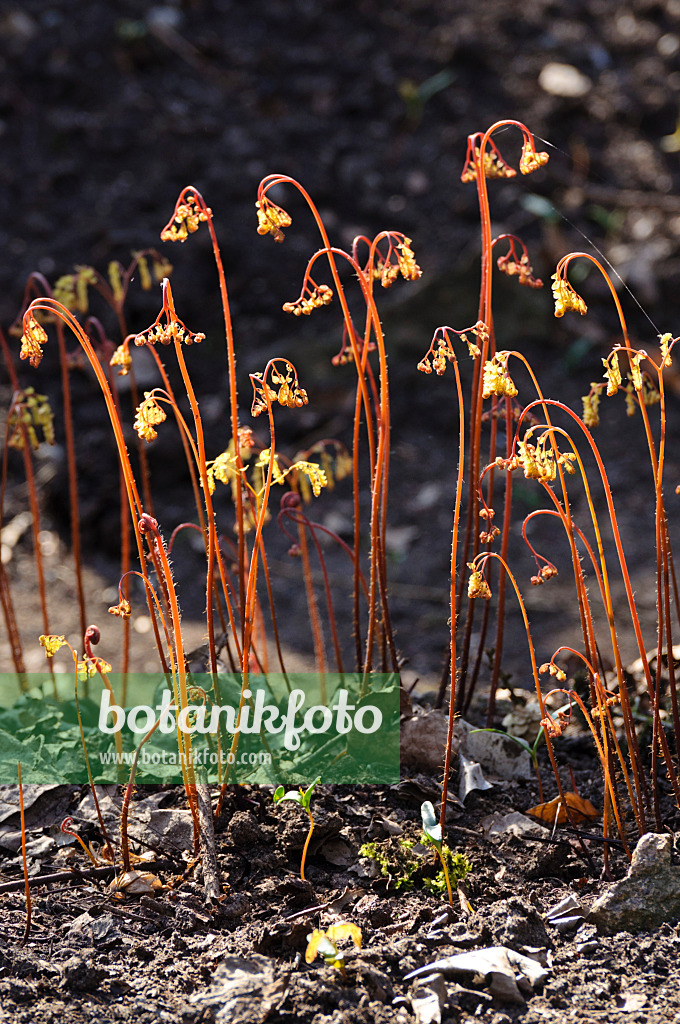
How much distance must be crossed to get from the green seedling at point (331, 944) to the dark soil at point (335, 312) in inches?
1.1

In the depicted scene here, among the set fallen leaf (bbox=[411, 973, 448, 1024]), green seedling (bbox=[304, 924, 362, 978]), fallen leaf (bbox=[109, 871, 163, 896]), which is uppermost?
fallen leaf (bbox=[109, 871, 163, 896])

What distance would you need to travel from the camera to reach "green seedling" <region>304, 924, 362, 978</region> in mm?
1230

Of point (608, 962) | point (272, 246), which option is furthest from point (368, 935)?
point (272, 246)

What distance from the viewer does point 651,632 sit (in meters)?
3.15

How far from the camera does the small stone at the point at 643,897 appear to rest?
136cm

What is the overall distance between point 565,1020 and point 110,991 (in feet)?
2.15

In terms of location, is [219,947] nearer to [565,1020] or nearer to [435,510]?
[565,1020]

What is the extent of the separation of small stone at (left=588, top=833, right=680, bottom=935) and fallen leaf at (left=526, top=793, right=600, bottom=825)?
0.22m

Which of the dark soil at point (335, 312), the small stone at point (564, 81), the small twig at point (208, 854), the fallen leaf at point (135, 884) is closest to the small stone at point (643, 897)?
the dark soil at point (335, 312)

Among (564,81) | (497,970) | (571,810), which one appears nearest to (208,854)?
(497,970)

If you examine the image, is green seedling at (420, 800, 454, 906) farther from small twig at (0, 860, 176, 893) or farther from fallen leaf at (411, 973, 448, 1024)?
small twig at (0, 860, 176, 893)

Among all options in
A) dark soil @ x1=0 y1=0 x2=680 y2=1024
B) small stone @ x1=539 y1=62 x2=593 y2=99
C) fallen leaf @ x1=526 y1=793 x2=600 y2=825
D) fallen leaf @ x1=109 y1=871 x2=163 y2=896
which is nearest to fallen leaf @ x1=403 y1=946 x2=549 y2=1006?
dark soil @ x1=0 y1=0 x2=680 y2=1024

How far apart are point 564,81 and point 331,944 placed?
523 cm

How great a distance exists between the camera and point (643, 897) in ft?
4.49
